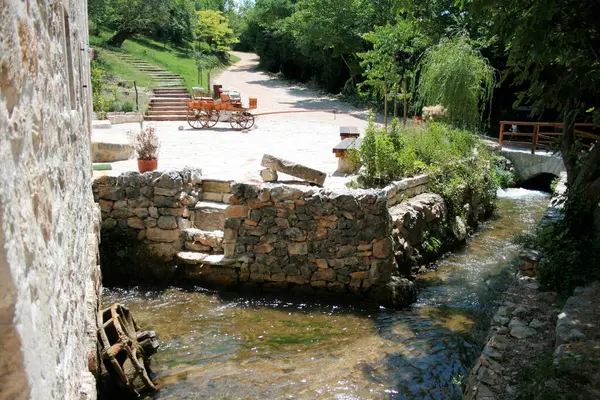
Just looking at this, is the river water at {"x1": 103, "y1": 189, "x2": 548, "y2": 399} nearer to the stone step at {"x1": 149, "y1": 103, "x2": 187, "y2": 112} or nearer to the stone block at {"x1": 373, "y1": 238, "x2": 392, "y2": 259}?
the stone block at {"x1": 373, "y1": 238, "x2": 392, "y2": 259}

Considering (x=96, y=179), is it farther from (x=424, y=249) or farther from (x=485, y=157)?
(x=485, y=157)

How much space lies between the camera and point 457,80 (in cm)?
1309

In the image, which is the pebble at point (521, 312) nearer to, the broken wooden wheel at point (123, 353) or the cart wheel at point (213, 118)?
the broken wooden wheel at point (123, 353)

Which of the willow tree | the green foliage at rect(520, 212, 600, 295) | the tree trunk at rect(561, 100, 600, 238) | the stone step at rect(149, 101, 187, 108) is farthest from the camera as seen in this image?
the stone step at rect(149, 101, 187, 108)

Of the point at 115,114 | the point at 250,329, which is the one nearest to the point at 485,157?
the point at 250,329

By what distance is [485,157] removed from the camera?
1313 centimetres

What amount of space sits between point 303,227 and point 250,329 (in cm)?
170

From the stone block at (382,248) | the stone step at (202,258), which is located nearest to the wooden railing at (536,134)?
the stone block at (382,248)

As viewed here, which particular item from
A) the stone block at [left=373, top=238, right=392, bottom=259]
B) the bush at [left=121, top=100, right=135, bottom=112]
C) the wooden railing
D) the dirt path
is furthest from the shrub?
the dirt path

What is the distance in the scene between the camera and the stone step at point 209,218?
8562 millimetres

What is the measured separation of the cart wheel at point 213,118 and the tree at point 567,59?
1066 cm

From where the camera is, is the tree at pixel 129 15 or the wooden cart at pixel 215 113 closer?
the wooden cart at pixel 215 113

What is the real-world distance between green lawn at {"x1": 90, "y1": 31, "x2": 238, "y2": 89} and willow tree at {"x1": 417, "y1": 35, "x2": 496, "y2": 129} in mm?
12869

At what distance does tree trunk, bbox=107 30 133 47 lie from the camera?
29.5 metres
